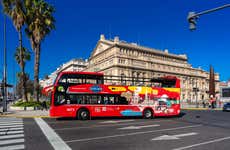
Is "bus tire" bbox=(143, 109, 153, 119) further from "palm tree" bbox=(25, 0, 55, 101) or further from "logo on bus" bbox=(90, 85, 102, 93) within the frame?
"palm tree" bbox=(25, 0, 55, 101)

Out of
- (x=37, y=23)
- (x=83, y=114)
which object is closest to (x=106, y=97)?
(x=83, y=114)

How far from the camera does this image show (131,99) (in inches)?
811

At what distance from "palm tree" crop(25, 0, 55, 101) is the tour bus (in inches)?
462

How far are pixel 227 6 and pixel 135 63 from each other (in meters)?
81.5

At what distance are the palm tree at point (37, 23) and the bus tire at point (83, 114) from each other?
1476cm

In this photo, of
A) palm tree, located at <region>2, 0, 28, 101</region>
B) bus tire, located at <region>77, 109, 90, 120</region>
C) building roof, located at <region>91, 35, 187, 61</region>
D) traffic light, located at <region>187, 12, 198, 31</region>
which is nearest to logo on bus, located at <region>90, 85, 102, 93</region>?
bus tire, located at <region>77, 109, 90, 120</region>

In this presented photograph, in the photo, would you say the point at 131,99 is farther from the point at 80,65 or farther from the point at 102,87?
the point at 80,65

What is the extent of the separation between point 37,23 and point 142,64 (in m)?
66.5

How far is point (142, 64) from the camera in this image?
309ft

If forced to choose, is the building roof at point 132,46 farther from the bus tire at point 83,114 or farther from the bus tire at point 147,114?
the bus tire at point 83,114

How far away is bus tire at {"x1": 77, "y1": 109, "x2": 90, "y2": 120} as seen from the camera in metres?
19.1

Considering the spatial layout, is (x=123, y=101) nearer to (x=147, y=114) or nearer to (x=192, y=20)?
(x=147, y=114)

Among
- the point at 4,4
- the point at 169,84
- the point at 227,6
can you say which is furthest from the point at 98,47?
the point at 227,6

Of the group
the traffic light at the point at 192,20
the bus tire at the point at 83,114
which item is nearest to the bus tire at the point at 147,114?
the bus tire at the point at 83,114
